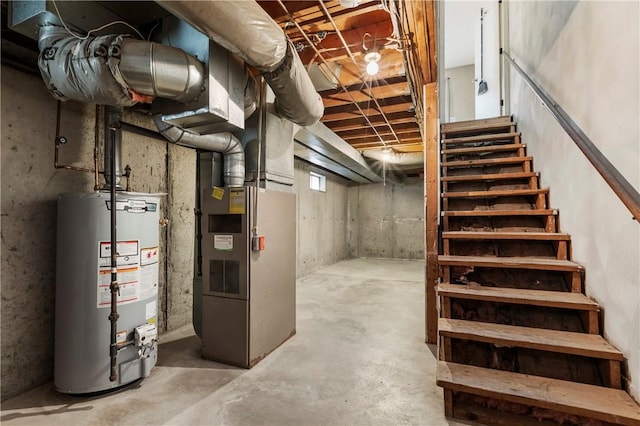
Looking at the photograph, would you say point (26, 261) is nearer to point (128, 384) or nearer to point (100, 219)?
point (100, 219)

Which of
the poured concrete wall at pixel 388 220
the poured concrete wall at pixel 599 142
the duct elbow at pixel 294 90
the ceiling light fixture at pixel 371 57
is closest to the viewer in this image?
the poured concrete wall at pixel 599 142

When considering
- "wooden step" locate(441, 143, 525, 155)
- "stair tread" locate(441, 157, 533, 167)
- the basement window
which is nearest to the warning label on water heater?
"stair tread" locate(441, 157, 533, 167)

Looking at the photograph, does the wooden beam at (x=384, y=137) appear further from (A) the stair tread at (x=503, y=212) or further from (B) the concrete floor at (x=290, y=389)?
(B) the concrete floor at (x=290, y=389)

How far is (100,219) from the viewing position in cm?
190

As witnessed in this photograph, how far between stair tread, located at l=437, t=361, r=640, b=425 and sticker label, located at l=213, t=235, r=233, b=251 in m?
1.70

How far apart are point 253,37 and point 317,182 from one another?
570 centimetres

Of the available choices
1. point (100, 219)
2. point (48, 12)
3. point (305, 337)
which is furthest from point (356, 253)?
point (48, 12)

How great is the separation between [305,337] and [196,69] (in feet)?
8.10

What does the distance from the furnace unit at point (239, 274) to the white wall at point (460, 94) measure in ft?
21.5

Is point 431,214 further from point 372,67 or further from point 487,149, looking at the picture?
point 372,67

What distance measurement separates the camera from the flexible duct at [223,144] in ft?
7.25

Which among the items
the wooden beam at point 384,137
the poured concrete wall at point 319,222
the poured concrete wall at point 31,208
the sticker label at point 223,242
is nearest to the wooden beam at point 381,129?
the wooden beam at point 384,137

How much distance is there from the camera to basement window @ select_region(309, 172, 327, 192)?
22.6ft

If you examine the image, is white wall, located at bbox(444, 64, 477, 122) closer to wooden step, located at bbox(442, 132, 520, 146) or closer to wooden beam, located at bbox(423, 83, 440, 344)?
wooden step, located at bbox(442, 132, 520, 146)
